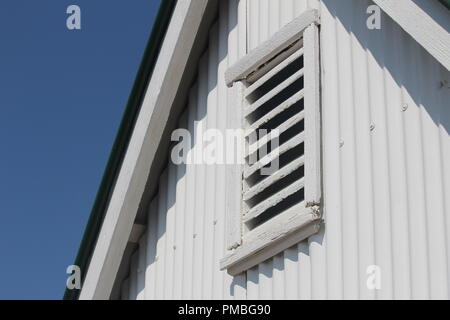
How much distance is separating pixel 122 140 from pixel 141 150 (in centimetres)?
29

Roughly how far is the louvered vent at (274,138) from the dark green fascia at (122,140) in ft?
3.87

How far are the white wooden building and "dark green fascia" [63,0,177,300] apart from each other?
0.01m

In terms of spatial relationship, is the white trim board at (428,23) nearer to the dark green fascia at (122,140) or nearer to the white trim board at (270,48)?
the white trim board at (270,48)

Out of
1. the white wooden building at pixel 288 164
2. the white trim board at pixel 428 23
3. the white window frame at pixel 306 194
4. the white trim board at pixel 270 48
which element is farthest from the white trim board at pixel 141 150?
the white trim board at pixel 428 23

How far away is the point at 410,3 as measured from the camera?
679 cm

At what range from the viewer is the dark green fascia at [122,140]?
9672mm

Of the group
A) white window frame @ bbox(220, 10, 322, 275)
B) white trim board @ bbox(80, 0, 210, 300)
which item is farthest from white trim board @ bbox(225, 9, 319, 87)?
white trim board @ bbox(80, 0, 210, 300)

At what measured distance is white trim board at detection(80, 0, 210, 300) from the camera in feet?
31.2

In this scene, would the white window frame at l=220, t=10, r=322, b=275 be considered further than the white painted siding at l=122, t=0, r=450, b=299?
Yes

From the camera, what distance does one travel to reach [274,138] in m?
8.44

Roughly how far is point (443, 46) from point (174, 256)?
361 centimetres

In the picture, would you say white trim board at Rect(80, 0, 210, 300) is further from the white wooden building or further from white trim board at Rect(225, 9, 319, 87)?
white trim board at Rect(225, 9, 319, 87)

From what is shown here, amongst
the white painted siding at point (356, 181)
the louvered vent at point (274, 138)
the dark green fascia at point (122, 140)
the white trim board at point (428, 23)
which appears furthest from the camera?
the dark green fascia at point (122, 140)

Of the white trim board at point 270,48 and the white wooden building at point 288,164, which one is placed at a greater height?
the white trim board at point 270,48
